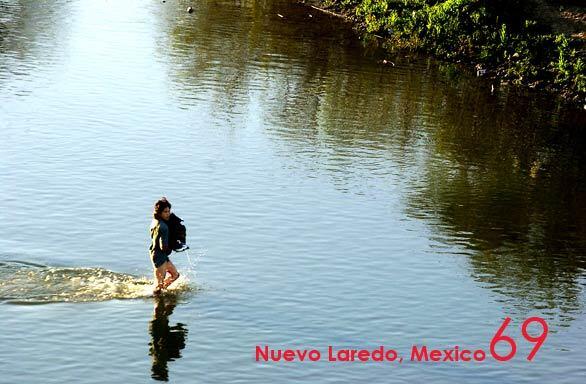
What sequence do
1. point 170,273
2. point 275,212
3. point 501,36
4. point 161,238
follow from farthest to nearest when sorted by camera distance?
point 501,36 < point 275,212 < point 170,273 < point 161,238

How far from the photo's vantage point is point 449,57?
61.2 m

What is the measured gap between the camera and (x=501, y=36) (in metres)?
58.9

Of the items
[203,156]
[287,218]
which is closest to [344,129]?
[203,156]

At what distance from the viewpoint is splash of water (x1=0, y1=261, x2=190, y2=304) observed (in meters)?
25.2

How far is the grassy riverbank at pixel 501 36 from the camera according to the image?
56.8 m

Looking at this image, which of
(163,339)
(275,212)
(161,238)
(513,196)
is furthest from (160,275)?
(513,196)

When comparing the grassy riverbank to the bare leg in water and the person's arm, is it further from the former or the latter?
the person's arm

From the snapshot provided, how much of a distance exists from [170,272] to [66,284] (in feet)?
8.35

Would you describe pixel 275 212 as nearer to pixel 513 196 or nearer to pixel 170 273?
pixel 170 273

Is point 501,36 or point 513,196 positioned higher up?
point 501,36

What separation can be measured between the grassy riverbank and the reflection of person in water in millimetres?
34198

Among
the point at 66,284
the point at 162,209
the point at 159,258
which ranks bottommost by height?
the point at 66,284

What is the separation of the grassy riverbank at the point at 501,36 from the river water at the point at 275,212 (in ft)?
8.10

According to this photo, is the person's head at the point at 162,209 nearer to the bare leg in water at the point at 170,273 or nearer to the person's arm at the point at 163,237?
the person's arm at the point at 163,237
